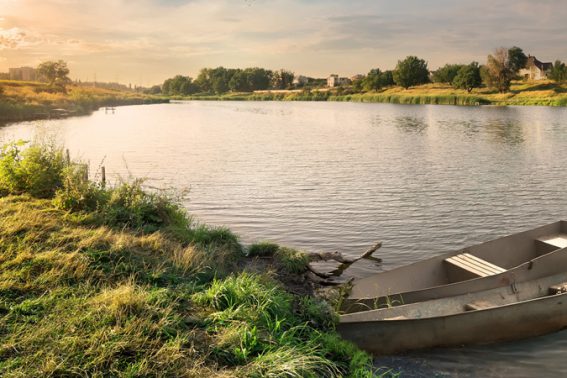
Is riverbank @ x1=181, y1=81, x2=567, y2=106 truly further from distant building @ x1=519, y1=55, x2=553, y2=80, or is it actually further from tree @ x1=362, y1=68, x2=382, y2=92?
distant building @ x1=519, y1=55, x2=553, y2=80

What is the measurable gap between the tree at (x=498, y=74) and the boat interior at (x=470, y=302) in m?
102

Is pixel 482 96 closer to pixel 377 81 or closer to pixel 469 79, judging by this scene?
pixel 469 79

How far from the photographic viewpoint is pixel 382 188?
2227 centimetres

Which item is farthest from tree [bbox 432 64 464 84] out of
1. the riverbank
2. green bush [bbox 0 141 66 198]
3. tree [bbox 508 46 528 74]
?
green bush [bbox 0 141 66 198]

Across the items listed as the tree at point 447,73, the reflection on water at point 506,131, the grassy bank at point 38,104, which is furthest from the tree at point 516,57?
the grassy bank at point 38,104

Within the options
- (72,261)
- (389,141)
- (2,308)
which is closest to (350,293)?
(72,261)

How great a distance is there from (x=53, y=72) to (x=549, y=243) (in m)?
103

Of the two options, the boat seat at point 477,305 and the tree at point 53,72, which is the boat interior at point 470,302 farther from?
the tree at point 53,72

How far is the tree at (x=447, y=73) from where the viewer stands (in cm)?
12612

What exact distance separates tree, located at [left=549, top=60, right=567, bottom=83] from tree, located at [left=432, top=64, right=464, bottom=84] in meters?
22.2

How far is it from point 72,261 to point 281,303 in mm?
3355

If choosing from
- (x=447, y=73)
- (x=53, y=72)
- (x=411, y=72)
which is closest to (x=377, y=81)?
(x=411, y=72)

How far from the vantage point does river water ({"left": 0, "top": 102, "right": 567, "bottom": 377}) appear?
1334 centimetres

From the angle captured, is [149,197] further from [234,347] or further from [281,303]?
[234,347]
